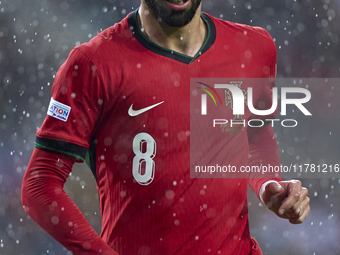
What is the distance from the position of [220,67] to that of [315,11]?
8.09ft

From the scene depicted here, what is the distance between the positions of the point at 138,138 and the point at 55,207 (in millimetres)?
321

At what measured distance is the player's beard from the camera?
4.31 ft

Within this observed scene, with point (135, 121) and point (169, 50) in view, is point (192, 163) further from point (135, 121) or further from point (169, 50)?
point (169, 50)

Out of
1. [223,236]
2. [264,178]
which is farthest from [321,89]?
[223,236]

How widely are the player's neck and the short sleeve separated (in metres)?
0.24

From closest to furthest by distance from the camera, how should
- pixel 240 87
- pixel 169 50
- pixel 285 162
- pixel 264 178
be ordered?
pixel 169 50 → pixel 240 87 → pixel 264 178 → pixel 285 162

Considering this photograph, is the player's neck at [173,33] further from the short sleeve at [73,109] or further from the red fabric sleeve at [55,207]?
the red fabric sleeve at [55,207]

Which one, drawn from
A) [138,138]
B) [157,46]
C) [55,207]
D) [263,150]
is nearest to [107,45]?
[157,46]

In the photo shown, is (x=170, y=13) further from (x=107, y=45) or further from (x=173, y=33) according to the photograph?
(x=107, y=45)

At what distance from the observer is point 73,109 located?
124 centimetres

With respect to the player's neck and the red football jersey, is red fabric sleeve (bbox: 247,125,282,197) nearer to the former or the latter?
the red football jersey

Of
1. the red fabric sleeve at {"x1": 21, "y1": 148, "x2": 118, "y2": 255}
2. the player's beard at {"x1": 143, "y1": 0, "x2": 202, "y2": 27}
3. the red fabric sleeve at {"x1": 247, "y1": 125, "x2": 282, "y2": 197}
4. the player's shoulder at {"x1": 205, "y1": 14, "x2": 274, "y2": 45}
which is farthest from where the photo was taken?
the red fabric sleeve at {"x1": 247, "y1": 125, "x2": 282, "y2": 197}

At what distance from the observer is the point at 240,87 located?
148 cm

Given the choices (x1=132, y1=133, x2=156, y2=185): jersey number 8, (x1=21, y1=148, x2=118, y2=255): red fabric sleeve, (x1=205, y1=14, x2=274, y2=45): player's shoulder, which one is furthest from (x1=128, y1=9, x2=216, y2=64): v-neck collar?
(x1=21, y1=148, x2=118, y2=255): red fabric sleeve
